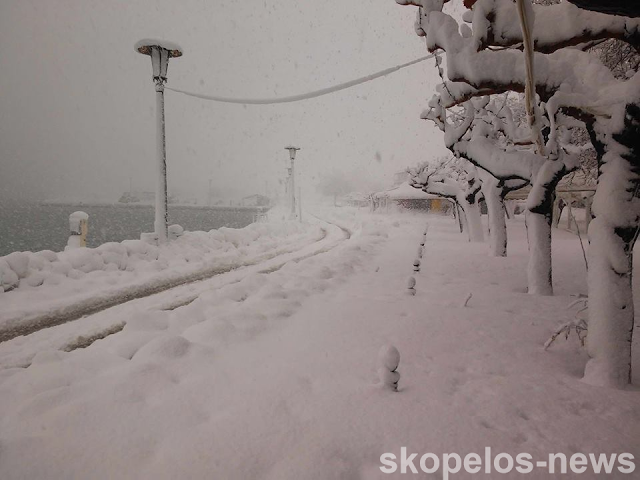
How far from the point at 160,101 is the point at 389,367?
10582 millimetres

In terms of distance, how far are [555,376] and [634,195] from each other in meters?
1.95

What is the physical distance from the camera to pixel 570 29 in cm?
308

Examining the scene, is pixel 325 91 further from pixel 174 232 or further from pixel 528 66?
pixel 174 232

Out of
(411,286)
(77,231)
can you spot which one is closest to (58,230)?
(77,231)

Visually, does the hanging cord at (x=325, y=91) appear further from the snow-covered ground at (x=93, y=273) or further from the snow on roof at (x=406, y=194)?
the snow on roof at (x=406, y=194)

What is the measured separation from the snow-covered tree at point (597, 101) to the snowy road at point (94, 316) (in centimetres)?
583

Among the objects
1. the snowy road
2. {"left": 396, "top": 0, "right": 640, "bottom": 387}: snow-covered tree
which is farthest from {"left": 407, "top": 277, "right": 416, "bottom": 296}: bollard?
the snowy road

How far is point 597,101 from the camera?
3332 mm

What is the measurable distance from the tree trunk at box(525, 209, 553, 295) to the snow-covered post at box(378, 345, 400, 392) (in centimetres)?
511

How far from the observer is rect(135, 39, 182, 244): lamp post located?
9.99 m

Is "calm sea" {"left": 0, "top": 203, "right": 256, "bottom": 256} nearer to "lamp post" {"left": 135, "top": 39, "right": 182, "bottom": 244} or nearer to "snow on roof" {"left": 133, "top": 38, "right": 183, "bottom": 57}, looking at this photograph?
"lamp post" {"left": 135, "top": 39, "right": 182, "bottom": 244}

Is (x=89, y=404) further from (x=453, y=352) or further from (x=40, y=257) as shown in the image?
(x=40, y=257)

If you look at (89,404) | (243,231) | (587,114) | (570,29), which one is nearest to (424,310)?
(587,114)

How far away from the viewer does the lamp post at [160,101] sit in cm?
999
